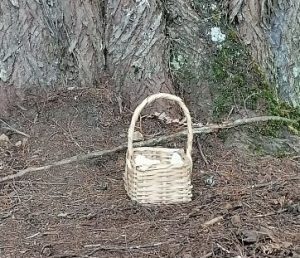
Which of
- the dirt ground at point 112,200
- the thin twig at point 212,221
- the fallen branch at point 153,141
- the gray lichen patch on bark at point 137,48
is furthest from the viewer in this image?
the gray lichen patch on bark at point 137,48

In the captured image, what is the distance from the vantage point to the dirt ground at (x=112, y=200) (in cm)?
277

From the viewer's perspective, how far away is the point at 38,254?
9.00 ft

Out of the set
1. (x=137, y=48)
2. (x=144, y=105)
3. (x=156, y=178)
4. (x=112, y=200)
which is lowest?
(x=112, y=200)

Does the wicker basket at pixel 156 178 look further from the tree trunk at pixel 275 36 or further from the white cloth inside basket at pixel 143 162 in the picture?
the tree trunk at pixel 275 36

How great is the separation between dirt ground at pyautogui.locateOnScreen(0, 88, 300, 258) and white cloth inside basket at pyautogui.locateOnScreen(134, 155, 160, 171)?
0.18 metres

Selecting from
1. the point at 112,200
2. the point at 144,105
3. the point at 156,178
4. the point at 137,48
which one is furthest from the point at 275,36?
the point at 112,200

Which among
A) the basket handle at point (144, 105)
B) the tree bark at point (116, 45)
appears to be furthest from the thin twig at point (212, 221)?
the tree bark at point (116, 45)

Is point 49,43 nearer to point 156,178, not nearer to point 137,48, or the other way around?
point 137,48

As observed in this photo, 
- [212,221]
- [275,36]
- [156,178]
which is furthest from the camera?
[275,36]

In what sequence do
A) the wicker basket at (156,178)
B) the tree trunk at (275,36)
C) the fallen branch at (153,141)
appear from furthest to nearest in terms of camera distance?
the tree trunk at (275,36), the fallen branch at (153,141), the wicker basket at (156,178)

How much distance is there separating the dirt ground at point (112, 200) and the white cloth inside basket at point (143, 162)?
18 cm

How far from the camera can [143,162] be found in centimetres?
317

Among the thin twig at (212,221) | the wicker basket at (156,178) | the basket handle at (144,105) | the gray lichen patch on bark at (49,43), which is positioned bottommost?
the thin twig at (212,221)

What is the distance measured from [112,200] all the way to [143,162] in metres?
0.23
